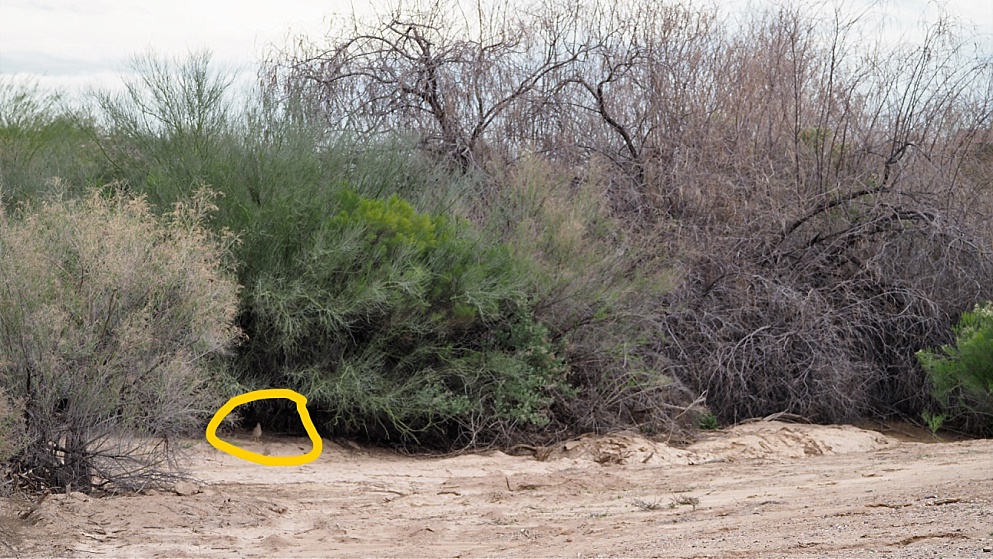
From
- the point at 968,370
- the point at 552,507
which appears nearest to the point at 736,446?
the point at 968,370

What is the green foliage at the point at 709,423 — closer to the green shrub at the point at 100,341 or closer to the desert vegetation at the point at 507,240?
the desert vegetation at the point at 507,240

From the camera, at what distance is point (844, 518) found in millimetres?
7715

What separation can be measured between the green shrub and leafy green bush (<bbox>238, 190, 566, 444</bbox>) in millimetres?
2992

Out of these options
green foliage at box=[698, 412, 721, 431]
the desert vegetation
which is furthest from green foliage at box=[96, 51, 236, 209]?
green foliage at box=[698, 412, 721, 431]

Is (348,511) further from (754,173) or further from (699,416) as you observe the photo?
(754,173)

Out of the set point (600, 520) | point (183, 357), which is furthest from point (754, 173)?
point (183, 357)

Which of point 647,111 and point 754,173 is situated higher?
point 647,111

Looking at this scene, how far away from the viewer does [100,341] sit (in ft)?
29.0

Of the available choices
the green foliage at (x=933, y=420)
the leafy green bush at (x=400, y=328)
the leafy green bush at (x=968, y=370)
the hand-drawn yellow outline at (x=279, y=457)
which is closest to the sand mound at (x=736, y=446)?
the leafy green bush at (x=400, y=328)

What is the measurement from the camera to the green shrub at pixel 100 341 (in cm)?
854

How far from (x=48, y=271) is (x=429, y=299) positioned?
530cm

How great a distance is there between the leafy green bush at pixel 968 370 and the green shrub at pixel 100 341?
10.5 metres

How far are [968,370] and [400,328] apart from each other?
8104 millimetres

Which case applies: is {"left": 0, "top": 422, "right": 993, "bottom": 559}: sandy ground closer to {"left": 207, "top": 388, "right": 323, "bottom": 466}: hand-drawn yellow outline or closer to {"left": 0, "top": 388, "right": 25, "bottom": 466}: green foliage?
{"left": 207, "top": 388, "right": 323, "bottom": 466}: hand-drawn yellow outline
